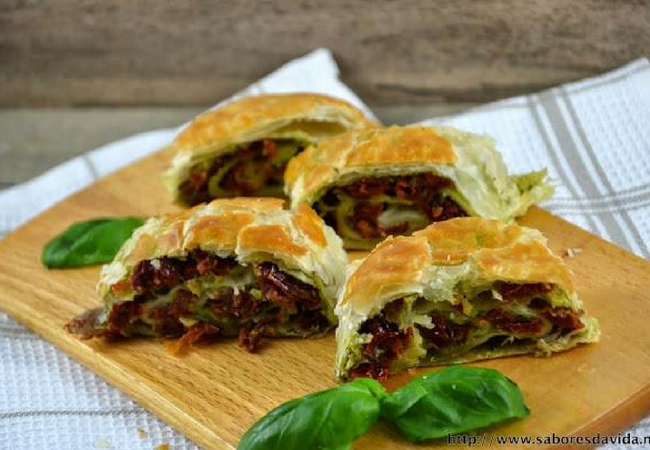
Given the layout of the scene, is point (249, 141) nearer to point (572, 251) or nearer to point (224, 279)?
point (224, 279)

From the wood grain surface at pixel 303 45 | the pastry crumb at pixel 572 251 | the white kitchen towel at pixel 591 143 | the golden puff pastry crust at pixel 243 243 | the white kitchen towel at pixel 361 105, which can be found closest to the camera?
the white kitchen towel at pixel 361 105

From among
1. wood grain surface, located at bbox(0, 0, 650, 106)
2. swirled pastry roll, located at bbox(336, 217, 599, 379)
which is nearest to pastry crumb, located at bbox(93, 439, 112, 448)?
swirled pastry roll, located at bbox(336, 217, 599, 379)

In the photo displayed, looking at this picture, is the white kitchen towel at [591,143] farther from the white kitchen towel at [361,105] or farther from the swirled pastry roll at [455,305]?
the swirled pastry roll at [455,305]

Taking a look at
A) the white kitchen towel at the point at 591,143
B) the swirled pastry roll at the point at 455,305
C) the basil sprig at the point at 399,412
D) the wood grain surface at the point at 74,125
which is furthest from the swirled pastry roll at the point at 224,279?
the wood grain surface at the point at 74,125

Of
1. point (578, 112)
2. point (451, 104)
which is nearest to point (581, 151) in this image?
point (578, 112)

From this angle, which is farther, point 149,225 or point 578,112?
point 578,112

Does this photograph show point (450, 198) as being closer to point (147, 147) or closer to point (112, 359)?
point (112, 359)

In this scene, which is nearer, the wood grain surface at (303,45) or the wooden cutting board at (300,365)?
the wooden cutting board at (300,365)
